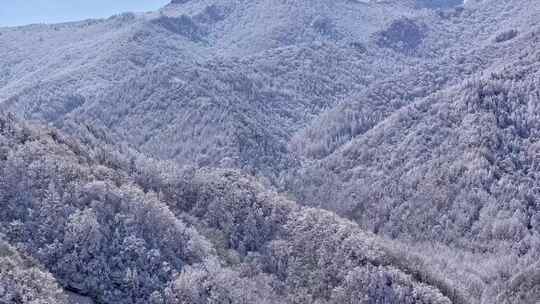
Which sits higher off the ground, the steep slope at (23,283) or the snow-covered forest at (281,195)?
the steep slope at (23,283)

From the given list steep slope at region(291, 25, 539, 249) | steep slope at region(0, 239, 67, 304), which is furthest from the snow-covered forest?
steep slope at region(291, 25, 539, 249)

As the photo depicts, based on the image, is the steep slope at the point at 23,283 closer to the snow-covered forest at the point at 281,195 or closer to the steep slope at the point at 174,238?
the snow-covered forest at the point at 281,195

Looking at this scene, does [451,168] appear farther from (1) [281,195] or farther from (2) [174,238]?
(2) [174,238]

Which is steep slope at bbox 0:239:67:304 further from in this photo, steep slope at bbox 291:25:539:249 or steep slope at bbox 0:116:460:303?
steep slope at bbox 291:25:539:249

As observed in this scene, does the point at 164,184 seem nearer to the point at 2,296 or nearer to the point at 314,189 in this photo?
the point at 2,296

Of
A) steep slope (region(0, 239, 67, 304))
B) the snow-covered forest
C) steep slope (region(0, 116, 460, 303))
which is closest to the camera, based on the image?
steep slope (region(0, 239, 67, 304))

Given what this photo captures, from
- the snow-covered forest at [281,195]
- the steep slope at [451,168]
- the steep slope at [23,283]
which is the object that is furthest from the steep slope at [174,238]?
the steep slope at [451,168]

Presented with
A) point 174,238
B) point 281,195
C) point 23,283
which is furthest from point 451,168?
point 23,283

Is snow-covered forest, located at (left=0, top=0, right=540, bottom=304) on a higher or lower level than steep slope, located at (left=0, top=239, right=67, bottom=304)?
lower

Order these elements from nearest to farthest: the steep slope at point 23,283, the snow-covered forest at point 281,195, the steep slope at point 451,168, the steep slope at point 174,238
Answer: the steep slope at point 23,283 < the steep slope at point 174,238 < the snow-covered forest at point 281,195 < the steep slope at point 451,168

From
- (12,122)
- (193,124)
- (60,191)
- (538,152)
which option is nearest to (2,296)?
(60,191)
